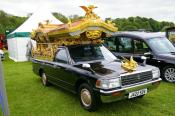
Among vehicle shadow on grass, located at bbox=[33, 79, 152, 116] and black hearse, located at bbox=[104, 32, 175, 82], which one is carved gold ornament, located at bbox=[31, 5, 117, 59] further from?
black hearse, located at bbox=[104, 32, 175, 82]

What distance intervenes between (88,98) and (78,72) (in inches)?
26.7

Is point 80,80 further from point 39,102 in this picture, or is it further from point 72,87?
point 39,102

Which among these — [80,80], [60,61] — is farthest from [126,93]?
[60,61]

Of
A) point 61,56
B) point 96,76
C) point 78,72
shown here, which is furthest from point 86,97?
point 61,56

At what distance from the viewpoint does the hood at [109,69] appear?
5.40 metres

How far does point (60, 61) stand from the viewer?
713 cm

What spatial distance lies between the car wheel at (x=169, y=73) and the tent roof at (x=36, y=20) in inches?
498

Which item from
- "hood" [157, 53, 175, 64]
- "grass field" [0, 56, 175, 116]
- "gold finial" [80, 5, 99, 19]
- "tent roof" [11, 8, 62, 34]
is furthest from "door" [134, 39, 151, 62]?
"tent roof" [11, 8, 62, 34]

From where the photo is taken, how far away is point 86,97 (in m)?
5.82

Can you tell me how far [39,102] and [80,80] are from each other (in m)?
1.62

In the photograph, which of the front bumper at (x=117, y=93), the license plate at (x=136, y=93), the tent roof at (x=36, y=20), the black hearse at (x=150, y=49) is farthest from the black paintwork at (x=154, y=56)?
the tent roof at (x=36, y=20)

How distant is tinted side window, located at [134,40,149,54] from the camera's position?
9059mm

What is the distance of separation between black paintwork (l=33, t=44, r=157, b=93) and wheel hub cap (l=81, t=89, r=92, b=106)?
10.2 inches

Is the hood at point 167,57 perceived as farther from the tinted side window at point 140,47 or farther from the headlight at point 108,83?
the headlight at point 108,83
